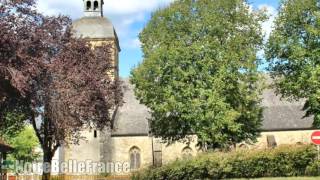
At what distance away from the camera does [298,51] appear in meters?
29.5

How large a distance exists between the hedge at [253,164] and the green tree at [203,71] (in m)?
7.53

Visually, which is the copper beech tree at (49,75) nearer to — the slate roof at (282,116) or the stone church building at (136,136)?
the stone church building at (136,136)

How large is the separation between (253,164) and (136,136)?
1041 inches

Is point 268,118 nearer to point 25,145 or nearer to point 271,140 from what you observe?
point 271,140

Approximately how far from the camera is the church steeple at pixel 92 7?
48.8 metres

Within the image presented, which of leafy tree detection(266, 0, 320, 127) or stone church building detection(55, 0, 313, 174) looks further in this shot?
stone church building detection(55, 0, 313, 174)

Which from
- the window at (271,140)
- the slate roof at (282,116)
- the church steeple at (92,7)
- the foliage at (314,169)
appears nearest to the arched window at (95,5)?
the church steeple at (92,7)

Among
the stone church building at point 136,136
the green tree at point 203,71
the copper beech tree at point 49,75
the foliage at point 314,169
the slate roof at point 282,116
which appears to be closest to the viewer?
the copper beech tree at point 49,75

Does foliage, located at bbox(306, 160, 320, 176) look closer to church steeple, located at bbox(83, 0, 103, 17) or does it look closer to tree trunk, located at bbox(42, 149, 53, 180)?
tree trunk, located at bbox(42, 149, 53, 180)

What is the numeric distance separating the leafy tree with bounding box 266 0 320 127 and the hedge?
9.91 metres

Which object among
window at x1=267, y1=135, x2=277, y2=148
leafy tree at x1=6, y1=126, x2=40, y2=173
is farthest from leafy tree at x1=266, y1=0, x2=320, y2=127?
leafy tree at x1=6, y1=126, x2=40, y2=173

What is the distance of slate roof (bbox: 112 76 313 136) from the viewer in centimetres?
4538

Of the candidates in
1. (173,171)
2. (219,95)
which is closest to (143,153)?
(219,95)

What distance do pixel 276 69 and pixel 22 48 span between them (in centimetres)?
2069
